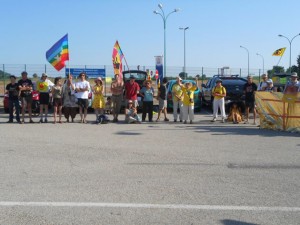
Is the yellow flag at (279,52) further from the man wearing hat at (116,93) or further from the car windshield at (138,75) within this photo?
the man wearing hat at (116,93)

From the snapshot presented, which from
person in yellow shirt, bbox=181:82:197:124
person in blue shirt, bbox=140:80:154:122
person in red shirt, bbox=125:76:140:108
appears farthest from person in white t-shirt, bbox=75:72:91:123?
person in yellow shirt, bbox=181:82:197:124

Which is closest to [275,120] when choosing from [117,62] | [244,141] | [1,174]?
[244,141]

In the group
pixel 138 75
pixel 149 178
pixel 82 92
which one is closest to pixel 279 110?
pixel 82 92

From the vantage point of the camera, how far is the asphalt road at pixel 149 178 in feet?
16.2

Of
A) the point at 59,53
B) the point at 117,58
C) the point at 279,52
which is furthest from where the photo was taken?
the point at 279,52

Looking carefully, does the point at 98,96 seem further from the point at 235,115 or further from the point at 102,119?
the point at 235,115

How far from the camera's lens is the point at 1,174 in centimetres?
688

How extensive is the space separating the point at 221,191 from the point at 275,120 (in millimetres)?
7684

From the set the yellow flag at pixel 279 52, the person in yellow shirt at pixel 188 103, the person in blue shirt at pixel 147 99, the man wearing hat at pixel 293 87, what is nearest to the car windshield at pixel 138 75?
the person in blue shirt at pixel 147 99

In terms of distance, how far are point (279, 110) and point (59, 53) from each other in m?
10.4

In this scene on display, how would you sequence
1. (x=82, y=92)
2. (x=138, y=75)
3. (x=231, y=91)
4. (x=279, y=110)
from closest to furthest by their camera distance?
(x=279, y=110)
(x=82, y=92)
(x=231, y=91)
(x=138, y=75)

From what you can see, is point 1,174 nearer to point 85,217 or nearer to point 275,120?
point 85,217

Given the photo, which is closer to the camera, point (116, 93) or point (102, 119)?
point (102, 119)

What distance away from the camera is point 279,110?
12.9 metres
